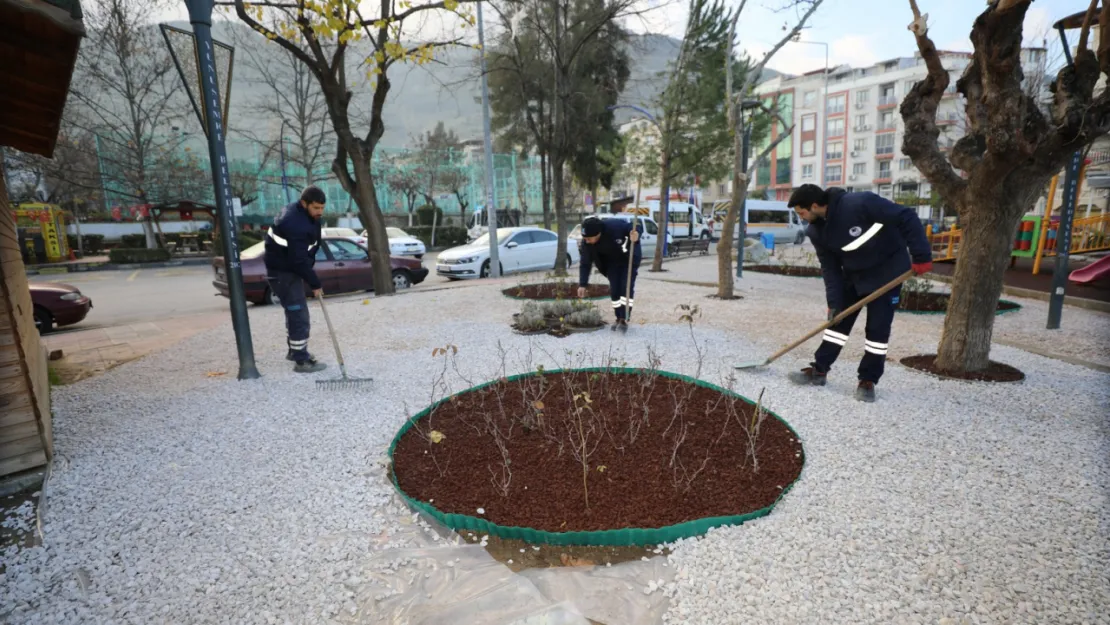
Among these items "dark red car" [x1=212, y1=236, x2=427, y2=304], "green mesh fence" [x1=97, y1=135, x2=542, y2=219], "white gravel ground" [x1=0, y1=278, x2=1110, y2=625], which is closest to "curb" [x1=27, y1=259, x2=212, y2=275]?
"green mesh fence" [x1=97, y1=135, x2=542, y2=219]

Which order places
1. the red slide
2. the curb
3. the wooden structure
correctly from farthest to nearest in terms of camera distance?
the curb
the red slide
the wooden structure

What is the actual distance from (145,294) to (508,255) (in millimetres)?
9346

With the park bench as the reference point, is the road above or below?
below

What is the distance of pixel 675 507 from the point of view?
2.78 metres

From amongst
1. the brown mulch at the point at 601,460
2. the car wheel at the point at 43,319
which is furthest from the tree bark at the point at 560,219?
the car wheel at the point at 43,319

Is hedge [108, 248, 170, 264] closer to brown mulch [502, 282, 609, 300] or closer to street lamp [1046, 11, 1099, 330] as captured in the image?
brown mulch [502, 282, 609, 300]

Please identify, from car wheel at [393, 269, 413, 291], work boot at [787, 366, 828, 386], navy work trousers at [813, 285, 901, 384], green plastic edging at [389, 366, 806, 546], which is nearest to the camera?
green plastic edging at [389, 366, 806, 546]

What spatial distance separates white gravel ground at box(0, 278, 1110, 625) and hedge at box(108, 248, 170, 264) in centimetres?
2229

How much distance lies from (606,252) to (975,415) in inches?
156

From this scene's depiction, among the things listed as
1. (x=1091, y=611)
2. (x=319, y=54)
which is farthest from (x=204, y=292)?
(x=1091, y=611)

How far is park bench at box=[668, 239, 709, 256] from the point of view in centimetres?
2130

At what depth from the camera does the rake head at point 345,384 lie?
16.3 feet

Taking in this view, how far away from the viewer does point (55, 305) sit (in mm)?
8586

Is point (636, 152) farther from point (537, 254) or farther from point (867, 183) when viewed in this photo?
point (867, 183)
